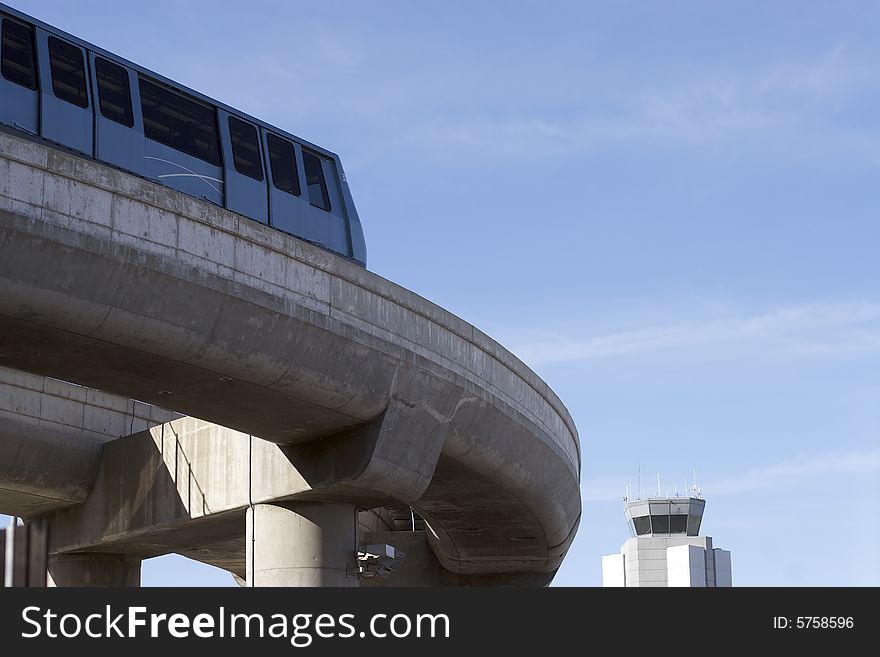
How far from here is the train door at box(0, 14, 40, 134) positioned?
67.4ft

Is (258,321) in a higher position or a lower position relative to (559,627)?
higher

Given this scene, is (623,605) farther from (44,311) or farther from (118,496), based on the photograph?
(118,496)

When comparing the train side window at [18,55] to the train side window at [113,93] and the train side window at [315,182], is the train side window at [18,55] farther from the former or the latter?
the train side window at [315,182]

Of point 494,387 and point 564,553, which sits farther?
point 564,553

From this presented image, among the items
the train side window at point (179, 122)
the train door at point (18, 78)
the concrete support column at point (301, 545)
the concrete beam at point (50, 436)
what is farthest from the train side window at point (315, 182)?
the concrete beam at point (50, 436)

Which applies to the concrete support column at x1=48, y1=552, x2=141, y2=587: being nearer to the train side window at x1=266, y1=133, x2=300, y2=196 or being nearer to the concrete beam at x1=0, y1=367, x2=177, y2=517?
the concrete beam at x1=0, y1=367, x2=177, y2=517

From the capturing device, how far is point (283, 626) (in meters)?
14.6

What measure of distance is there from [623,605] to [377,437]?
391 inches

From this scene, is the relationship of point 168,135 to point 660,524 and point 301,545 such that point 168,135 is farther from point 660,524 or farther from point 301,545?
point 660,524

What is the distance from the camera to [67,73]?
21.7 metres

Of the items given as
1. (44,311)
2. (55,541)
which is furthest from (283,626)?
(55,541)

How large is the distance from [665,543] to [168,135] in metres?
90.3

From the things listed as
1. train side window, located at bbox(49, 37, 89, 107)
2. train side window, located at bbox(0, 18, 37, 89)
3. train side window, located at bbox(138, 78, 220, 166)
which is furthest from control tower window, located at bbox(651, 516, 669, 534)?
train side window, located at bbox(0, 18, 37, 89)

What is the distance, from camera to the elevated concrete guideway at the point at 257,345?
19.3m
